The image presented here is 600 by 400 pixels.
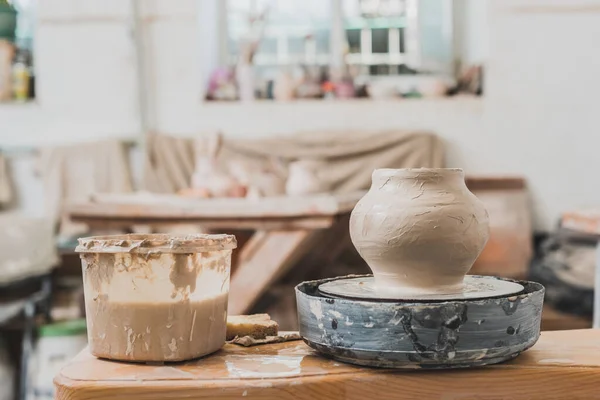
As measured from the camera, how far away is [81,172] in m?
4.23

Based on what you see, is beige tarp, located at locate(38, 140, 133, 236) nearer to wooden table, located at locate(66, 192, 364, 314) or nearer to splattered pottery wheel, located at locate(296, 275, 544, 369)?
wooden table, located at locate(66, 192, 364, 314)

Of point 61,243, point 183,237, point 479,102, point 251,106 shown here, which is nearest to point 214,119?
point 251,106

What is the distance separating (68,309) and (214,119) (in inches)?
53.8

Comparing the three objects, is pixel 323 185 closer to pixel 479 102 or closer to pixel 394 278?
pixel 479 102

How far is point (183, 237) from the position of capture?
1164mm

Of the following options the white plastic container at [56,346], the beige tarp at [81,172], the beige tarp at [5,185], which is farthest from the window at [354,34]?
the white plastic container at [56,346]

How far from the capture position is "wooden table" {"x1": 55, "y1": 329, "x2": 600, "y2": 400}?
0.98 metres

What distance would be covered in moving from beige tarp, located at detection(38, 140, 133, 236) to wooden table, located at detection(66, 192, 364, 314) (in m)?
1.49

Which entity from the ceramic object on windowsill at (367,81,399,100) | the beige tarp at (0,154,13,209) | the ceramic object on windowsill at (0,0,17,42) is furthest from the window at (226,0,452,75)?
the beige tarp at (0,154,13,209)

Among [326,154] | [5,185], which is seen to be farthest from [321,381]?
[5,185]

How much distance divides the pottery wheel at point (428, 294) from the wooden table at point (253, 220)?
1.31 metres

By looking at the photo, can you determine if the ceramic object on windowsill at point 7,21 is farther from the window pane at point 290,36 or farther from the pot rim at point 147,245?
the pot rim at point 147,245

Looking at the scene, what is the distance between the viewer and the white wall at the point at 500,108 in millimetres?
4293

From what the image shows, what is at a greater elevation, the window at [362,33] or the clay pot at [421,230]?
the window at [362,33]
